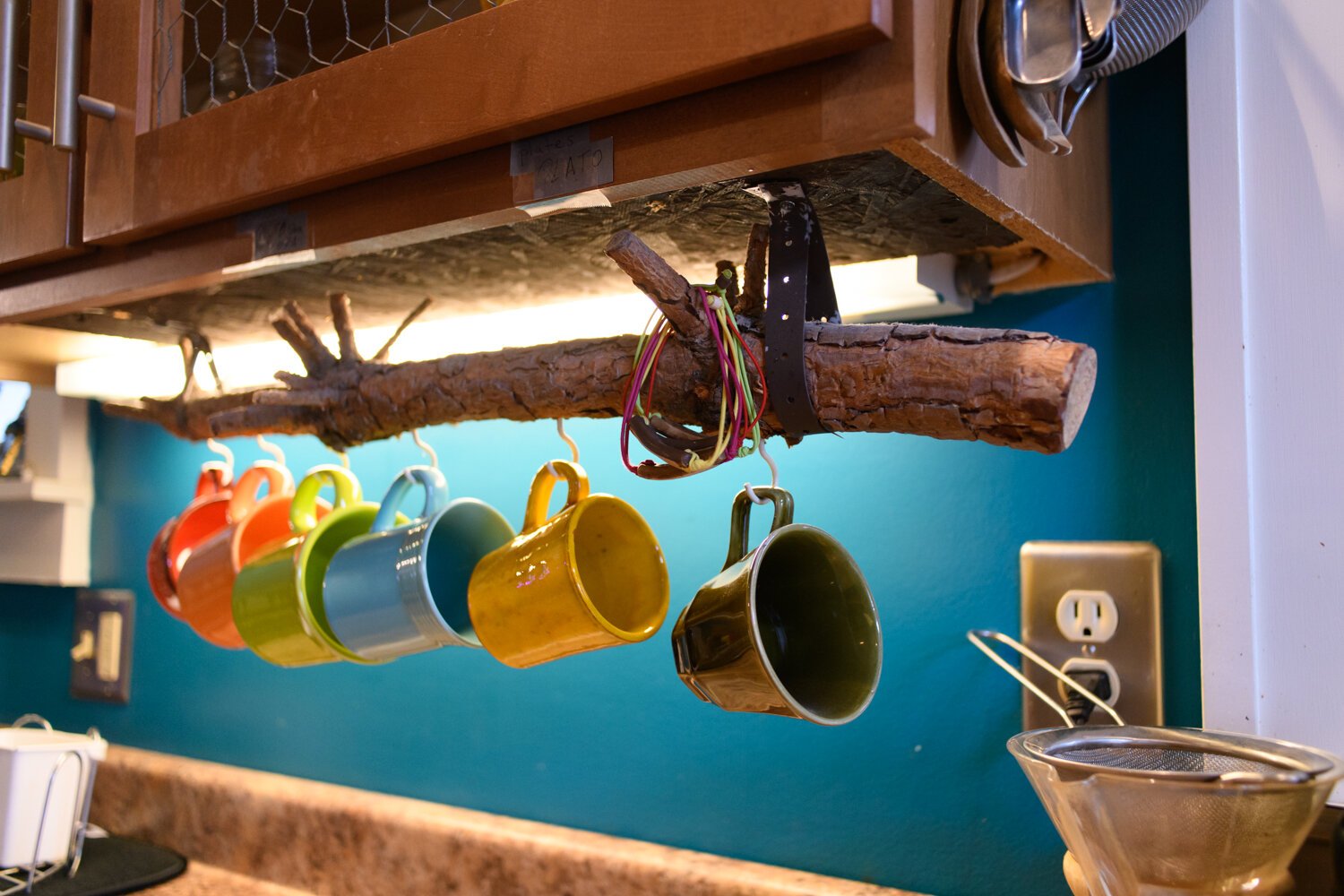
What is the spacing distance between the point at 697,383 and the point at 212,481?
795mm

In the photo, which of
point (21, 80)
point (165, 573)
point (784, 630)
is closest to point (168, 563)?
point (165, 573)

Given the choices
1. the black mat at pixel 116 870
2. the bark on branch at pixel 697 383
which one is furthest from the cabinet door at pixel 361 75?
the black mat at pixel 116 870

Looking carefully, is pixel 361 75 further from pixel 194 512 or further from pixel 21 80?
pixel 194 512

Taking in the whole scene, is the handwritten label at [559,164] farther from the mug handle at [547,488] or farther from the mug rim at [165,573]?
the mug rim at [165,573]

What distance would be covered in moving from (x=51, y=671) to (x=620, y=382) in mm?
1478

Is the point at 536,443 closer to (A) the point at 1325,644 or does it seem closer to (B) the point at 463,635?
(B) the point at 463,635

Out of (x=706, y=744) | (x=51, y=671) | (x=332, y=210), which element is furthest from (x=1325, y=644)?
(x=51, y=671)

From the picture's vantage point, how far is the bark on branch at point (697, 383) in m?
0.59

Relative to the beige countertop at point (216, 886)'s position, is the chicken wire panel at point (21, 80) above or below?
above

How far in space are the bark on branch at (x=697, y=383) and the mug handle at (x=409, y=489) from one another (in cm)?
5

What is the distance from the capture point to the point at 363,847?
1.31 meters

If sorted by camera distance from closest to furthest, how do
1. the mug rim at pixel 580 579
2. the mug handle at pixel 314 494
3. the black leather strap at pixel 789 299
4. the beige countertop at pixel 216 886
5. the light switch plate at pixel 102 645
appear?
the black leather strap at pixel 789 299
the mug rim at pixel 580 579
the mug handle at pixel 314 494
the beige countertop at pixel 216 886
the light switch plate at pixel 102 645

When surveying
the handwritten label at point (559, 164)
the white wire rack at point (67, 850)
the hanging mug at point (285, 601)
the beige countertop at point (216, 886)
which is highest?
the handwritten label at point (559, 164)

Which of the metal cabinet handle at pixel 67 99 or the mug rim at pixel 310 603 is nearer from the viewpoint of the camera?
the metal cabinet handle at pixel 67 99
